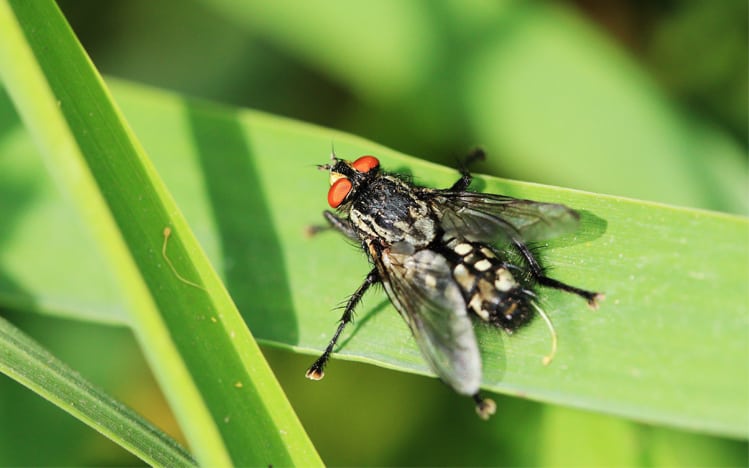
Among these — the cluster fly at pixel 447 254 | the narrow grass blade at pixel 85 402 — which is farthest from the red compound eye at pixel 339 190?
the narrow grass blade at pixel 85 402

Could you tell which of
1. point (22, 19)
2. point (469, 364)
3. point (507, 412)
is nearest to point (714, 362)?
point (469, 364)

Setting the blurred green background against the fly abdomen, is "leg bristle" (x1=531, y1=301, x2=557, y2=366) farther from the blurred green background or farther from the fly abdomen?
the blurred green background

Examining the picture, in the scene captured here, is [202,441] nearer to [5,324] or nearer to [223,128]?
[5,324]

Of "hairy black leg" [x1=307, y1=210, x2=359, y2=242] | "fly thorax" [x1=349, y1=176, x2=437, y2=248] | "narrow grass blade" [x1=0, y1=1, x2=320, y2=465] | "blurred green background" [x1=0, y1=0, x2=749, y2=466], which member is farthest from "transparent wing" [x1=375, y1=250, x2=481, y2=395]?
"blurred green background" [x1=0, y1=0, x2=749, y2=466]

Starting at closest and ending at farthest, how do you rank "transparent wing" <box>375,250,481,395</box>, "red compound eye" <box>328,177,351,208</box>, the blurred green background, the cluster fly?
"transparent wing" <box>375,250,481,395</box> < the cluster fly < "red compound eye" <box>328,177,351,208</box> < the blurred green background

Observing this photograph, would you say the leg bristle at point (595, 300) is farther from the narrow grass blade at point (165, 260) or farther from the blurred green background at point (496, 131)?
the narrow grass blade at point (165, 260)

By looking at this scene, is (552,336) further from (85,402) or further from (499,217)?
(85,402)
